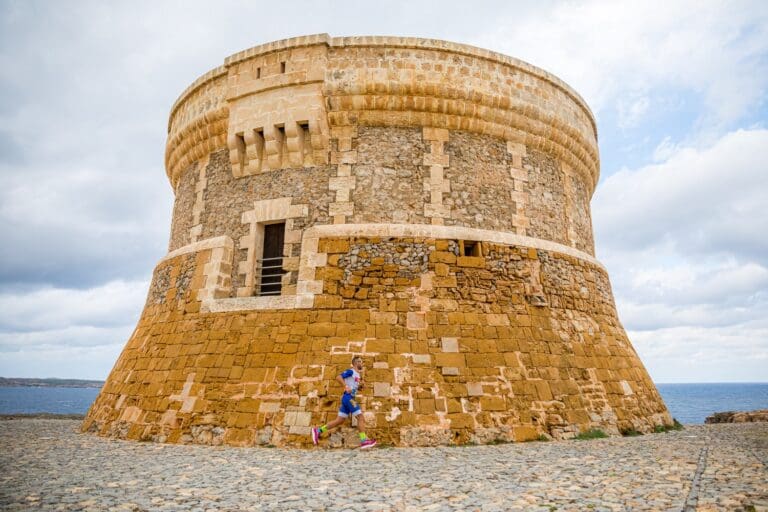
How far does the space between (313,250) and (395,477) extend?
159 inches

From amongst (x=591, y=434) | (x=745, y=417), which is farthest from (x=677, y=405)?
(x=591, y=434)

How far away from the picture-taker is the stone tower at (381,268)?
6.99m

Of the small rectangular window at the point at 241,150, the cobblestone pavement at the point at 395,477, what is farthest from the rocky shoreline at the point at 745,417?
the small rectangular window at the point at 241,150

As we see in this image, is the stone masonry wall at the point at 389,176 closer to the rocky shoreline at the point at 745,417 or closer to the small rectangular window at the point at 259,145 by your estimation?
the small rectangular window at the point at 259,145

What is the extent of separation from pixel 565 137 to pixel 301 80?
5.25 m

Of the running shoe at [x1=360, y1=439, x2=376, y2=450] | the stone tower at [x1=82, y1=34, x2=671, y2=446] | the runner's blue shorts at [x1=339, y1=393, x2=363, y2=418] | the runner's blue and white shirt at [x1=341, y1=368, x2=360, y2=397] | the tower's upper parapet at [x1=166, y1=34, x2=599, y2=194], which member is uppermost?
the tower's upper parapet at [x1=166, y1=34, x2=599, y2=194]

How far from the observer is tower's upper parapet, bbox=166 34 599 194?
8.55 m

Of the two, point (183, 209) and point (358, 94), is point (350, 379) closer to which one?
point (358, 94)

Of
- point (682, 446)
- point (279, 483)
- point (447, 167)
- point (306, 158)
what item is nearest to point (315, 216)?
point (306, 158)

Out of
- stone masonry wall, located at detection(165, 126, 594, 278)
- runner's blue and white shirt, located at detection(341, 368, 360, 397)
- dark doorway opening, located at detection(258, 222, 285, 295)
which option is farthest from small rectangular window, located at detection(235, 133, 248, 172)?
runner's blue and white shirt, located at detection(341, 368, 360, 397)

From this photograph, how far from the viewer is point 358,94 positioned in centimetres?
852

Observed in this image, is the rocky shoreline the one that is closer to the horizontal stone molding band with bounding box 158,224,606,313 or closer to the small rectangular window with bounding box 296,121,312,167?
the horizontal stone molding band with bounding box 158,224,606,313

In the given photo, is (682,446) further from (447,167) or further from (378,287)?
(447,167)

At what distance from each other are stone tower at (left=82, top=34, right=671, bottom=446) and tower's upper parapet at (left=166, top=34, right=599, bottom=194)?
0.11 ft
